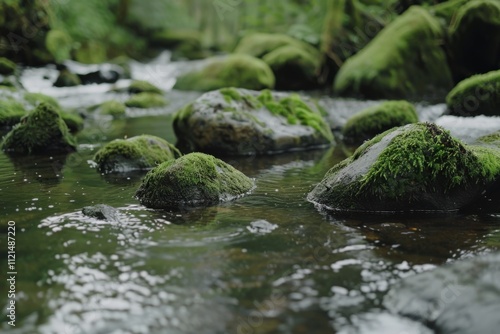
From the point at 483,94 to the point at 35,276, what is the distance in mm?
11201

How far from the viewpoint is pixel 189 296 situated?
3.78 meters

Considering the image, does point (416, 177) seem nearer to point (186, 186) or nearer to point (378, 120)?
point (186, 186)

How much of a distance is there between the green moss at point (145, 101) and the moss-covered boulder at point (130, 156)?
30.2 ft

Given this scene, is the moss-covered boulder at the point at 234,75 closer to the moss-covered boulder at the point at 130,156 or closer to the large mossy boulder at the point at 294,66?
the large mossy boulder at the point at 294,66

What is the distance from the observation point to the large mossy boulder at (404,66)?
16.1 meters

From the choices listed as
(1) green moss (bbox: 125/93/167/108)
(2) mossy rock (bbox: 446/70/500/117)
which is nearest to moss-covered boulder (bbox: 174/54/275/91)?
(1) green moss (bbox: 125/93/167/108)

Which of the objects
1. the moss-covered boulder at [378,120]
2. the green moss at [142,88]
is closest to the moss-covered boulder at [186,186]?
the moss-covered boulder at [378,120]

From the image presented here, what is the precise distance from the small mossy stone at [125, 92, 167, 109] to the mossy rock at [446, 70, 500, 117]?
9804 millimetres

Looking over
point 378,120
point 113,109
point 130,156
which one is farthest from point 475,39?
point 130,156

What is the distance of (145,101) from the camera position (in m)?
17.8

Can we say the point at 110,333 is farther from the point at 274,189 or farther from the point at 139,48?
the point at 139,48

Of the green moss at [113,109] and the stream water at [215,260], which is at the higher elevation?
the green moss at [113,109]

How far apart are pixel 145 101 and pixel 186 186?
12223mm

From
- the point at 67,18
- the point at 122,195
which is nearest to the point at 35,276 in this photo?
the point at 122,195
